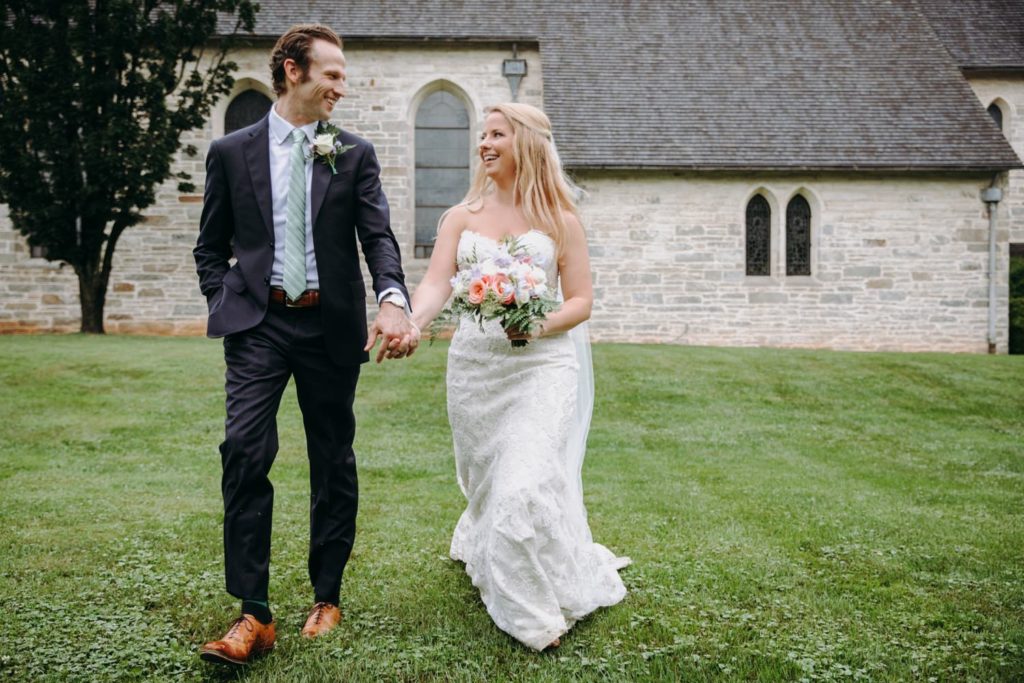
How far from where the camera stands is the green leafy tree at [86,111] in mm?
15367

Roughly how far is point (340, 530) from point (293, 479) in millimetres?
3500

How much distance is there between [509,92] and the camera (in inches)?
757

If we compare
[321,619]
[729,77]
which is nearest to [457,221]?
[321,619]

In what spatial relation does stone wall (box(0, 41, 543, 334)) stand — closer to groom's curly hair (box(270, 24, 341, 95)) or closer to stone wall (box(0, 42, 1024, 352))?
stone wall (box(0, 42, 1024, 352))

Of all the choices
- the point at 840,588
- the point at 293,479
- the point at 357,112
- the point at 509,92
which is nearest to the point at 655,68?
the point at 509,92

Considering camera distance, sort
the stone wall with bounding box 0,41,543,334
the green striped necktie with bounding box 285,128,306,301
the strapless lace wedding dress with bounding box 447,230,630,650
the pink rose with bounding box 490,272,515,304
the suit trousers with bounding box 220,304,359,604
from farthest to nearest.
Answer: the stone wall with bounding box 0,41,543,334 → the pink rose with bounding box 490,272,515,304 → the strapless lace wedding dress with bounding box 447,230,630,650 → the green striped necktie with bounding box 285,128,306,301 → the suit trousers with bounding box 220,304,359,604

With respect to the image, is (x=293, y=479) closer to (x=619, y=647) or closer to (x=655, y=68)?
(x=619, y=647)

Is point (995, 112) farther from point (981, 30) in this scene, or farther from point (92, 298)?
point (92, 298)

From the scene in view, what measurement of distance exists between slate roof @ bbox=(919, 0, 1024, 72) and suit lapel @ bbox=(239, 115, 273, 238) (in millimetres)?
22777

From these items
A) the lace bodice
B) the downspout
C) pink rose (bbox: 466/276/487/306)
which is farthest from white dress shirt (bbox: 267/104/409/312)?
the downspout

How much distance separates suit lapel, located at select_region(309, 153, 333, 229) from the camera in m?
3.60

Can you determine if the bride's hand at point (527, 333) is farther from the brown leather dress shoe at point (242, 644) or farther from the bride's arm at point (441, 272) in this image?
the brown leather dress shoe at point (242, 644)

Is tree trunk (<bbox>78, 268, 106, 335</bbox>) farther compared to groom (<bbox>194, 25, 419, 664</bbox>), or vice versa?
tree trunk (<bbox>78, 268, 106, 335</bbox>)

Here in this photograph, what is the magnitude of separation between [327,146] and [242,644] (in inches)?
79.4
